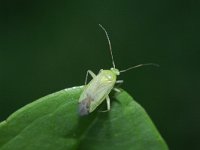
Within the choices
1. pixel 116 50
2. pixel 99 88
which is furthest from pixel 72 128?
pixel 116 50

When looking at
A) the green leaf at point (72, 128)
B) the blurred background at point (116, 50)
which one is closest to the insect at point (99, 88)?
the green leaf at point (72, 128)

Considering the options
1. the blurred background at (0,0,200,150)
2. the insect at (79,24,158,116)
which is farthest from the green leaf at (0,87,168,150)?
the blurred background at (0,0,200,150)

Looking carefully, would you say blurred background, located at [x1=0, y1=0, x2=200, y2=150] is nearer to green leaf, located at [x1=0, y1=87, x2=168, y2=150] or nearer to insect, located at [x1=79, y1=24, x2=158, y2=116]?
insect, located at [x1=79, y1=24, x2=158, y2=116]

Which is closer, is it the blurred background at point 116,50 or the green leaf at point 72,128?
the green leaf at point 72,128

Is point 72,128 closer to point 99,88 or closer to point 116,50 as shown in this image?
point 99,88

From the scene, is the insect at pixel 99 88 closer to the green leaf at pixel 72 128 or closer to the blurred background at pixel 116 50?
the green leaf at pixel 72 128

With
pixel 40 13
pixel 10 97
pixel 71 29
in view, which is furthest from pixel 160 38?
pixel 10 97

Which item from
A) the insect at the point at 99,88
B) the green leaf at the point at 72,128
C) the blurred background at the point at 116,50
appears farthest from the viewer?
the blurred background at the point at 116,50
